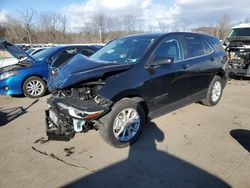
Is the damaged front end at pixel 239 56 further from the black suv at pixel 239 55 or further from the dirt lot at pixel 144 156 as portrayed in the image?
the dirt lot at pixel 144 156

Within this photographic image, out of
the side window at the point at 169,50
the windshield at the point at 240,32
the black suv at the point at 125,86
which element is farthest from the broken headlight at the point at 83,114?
the windshield at the point at 240,32

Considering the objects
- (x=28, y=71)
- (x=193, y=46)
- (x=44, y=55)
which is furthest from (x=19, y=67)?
(x=193, y=46)

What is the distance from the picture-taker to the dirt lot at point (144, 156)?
3.25 metres

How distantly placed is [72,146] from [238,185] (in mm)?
2550

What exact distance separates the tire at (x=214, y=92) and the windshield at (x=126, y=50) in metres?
2.14

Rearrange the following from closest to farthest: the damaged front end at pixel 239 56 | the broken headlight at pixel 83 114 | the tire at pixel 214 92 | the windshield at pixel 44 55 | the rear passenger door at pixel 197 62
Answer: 1. the broken headlight at pixel 83 114
2. the rear passenger door at pixel 197 62
3. the tire at pixel 214 92
4. the windshield at pixel 44 55
5. the damaged front end at pixel 239 56

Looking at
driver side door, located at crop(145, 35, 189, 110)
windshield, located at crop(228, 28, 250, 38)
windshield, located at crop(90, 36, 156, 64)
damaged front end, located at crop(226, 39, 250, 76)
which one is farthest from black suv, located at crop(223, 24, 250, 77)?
windshield, located at crop(90, 36, 156, 64)

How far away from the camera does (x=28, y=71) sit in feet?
24.1

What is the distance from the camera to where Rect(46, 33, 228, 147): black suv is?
12.4 feet

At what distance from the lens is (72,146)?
13.8 ft

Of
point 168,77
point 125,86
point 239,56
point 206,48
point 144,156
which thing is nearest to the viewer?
point 144,156

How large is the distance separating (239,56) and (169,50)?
6.07 metres

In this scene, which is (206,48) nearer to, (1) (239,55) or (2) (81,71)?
(2) (81,71)

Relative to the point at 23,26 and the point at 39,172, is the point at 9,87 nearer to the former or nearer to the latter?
the point at 39,172
